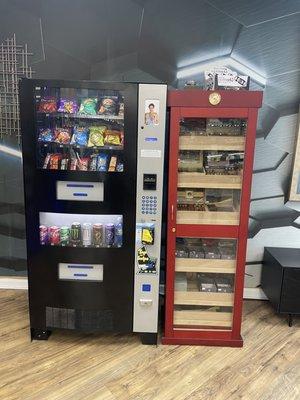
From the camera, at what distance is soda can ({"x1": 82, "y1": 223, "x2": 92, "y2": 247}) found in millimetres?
2428

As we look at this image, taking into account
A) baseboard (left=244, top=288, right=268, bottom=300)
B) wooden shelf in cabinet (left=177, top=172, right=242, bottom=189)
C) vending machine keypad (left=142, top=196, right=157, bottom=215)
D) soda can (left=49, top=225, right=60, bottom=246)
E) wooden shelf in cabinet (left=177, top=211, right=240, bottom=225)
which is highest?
wooden shelf in cabinet (left=177, top=172, right=242, bottom=189)

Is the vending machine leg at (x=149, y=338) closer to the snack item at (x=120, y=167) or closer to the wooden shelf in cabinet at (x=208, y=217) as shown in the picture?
the wooden shelf in cabinet at (x=208, y=217)

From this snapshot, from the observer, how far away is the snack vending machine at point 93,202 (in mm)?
2246

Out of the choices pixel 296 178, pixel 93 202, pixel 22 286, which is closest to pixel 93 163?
pixel 93 202

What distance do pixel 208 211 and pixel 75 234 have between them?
1004 millimetres

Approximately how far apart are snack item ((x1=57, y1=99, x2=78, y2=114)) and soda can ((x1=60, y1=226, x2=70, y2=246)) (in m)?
0.83

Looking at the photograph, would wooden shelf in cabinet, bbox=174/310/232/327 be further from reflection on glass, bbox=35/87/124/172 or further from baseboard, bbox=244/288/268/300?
reflection on glass, bbox=35/87/124/172

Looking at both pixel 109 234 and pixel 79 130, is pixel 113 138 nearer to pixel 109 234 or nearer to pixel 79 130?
pixel 79 130

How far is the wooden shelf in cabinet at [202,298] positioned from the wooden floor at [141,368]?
0.33 m

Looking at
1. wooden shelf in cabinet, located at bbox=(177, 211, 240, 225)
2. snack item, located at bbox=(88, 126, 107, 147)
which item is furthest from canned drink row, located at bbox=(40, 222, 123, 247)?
snack item, located at bbox=(88, 126, 107, 147)

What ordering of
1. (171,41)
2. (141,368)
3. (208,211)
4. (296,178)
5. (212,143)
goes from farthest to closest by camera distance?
(296,178) → (171,41) → (208,211) → (212,143) → (141,368)

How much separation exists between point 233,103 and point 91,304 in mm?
1760

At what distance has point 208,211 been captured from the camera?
8.22ft

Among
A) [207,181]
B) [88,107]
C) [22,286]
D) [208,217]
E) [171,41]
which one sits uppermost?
[171,41]
